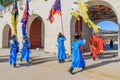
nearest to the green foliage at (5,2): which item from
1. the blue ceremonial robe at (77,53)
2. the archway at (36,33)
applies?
the archway at (36,33)

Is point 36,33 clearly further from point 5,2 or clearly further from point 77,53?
point 77,53

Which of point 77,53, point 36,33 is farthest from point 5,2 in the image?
point 77,53

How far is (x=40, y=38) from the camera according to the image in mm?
26094

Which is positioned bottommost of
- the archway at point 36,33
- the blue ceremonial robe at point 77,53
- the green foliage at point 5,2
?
the blue ceremonial robe at point 77,53

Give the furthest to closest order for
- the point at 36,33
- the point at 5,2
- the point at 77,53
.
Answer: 1. the point at 5,2
2. the point at 36,33
3. the point at 77,53

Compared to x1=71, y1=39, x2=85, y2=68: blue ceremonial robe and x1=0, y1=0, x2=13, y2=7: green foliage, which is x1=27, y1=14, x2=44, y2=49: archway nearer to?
x1=0, y1=0, x2=13, y2=7: green foliage

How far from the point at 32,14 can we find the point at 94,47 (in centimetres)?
948

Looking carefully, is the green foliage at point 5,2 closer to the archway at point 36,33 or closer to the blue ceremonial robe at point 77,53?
the archway at point 36,33

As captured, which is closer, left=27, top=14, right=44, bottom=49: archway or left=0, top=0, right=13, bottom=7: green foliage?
left=27, top=14, right=44, bottom=49: archway

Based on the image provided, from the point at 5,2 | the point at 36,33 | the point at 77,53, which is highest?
the point at 5,2

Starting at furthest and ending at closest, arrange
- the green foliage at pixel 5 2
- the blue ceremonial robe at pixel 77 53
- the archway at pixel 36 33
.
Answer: the green foliage at pixel 5 2
the archway at pixel 36 33
the blue ceremonial robe at pixel 77 53

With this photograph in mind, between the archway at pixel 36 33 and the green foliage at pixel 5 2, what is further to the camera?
the green foliage at pixel 5 2

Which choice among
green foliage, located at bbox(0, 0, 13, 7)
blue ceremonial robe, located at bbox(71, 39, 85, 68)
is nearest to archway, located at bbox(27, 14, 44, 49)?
green foliage, located at bbox(0, 0, 13, 7)

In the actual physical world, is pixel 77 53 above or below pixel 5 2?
below
